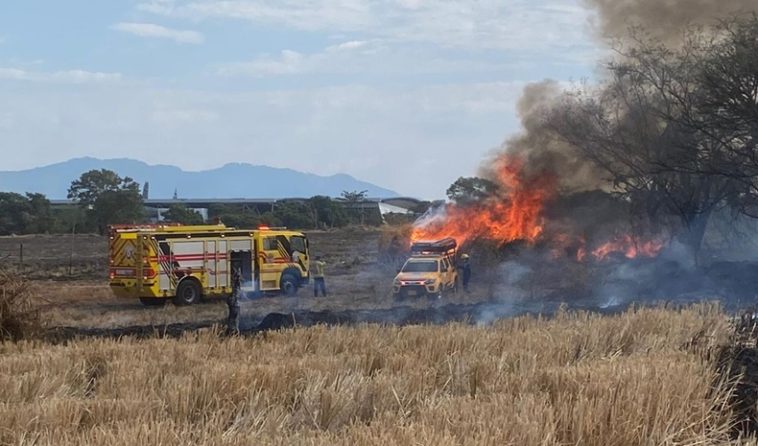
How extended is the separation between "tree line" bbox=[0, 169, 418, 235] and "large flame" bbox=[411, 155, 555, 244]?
22.6 metres

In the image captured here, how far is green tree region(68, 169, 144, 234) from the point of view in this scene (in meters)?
60.6

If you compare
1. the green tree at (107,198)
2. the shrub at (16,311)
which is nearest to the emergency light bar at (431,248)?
the shrub at (16,311)

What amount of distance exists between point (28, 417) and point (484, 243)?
30.8 m

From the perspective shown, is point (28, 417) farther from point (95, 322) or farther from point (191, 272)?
point (191, 272)

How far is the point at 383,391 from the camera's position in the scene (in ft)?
20.0

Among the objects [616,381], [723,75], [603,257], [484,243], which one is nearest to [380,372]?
[616,381]

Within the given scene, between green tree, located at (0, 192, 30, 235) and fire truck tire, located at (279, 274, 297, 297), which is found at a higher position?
green tree, located at (0, 192, 30, 235)

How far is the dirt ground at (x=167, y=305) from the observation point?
20047mm

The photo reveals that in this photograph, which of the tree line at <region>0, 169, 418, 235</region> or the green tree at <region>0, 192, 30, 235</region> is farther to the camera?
the green tree at <region>0, 192, 30, 235</region>

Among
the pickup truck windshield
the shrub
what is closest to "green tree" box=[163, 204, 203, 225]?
the pickup truck windshield

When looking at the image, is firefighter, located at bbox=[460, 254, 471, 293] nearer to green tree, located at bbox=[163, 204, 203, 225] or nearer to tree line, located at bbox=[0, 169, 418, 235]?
tree line, located at bbox=[0, 169, 418, 235]

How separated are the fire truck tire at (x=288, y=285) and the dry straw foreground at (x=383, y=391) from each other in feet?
58.2

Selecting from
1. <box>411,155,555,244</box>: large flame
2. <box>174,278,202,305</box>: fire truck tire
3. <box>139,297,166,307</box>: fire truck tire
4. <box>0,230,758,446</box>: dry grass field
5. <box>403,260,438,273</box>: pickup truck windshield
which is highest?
<box>411,155,555,244</box>: large flame

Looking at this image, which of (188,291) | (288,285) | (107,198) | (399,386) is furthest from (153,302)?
(107,198)
